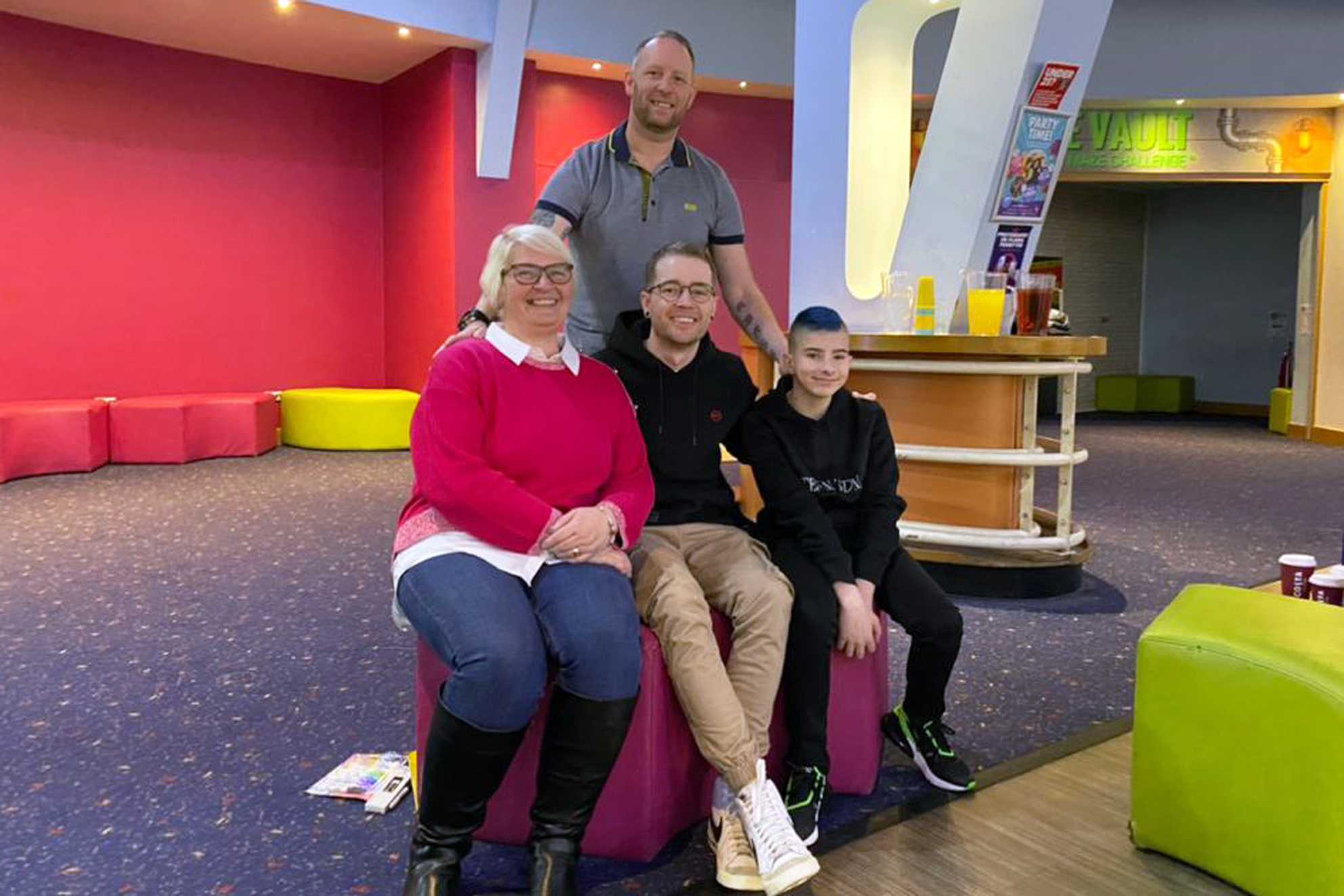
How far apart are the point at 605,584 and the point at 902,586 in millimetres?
782

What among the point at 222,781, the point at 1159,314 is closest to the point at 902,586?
the point at 222,781

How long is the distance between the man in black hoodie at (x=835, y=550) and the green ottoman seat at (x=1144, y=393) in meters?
11.1

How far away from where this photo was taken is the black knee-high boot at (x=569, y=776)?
1.94 meters

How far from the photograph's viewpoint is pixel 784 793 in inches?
89.0

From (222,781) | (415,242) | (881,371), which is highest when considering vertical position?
(415,242)

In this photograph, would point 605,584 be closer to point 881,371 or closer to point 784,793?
point 784,793

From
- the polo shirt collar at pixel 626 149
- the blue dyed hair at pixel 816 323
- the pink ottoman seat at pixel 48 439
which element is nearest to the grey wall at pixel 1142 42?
the pink ottoman seat at pixel 48 439

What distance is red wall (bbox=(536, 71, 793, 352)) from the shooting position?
9.31 m

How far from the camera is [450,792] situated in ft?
6.29

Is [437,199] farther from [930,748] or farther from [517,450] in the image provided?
[930,748]

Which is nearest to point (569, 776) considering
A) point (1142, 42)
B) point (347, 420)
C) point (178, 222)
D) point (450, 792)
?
point (450, 792)

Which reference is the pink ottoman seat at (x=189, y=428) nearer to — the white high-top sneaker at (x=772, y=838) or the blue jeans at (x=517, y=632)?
the blue jeans at (x=517, y=632)

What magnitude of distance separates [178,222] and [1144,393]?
10290 millimetres

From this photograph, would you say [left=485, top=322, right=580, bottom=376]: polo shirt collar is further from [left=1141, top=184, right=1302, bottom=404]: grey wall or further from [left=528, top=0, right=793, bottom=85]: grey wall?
[left=1141, top=184, right=1302, bottom=404]: grey wall
